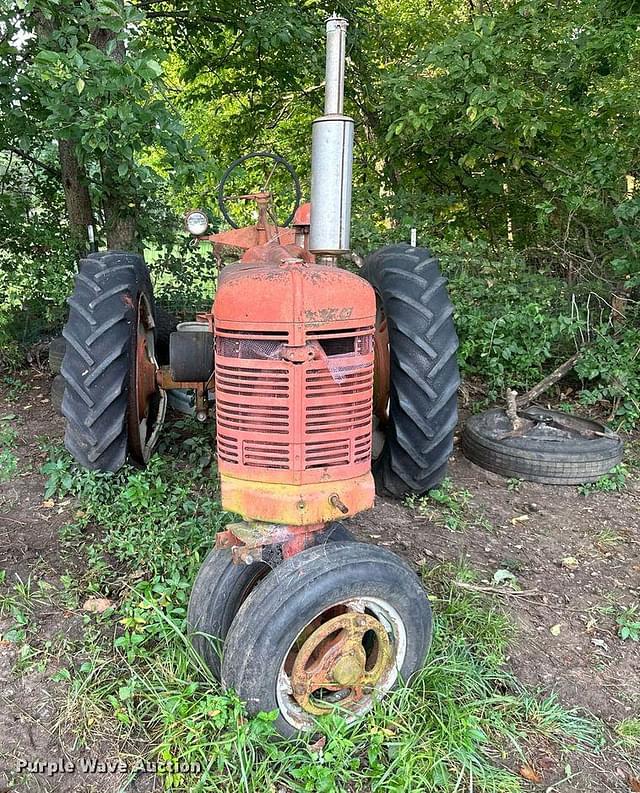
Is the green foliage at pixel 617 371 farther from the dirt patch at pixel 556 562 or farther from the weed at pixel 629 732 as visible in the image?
the weed at pixel 629 732

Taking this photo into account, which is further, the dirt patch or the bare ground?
the dirt patch

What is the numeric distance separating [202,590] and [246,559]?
30 centimetres

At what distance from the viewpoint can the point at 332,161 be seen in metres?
2.05

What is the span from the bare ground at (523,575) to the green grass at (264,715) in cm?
8

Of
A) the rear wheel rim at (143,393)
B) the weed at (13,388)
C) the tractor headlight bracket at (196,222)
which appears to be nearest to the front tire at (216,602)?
the rear wheel rim at (143,393)

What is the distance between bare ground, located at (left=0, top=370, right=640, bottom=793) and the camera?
207 centimetres

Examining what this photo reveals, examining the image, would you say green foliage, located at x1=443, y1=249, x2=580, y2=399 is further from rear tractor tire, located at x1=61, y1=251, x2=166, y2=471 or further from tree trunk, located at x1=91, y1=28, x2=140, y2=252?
rear tractor tire, located at x1=61, y1=251, x2=166, y2=471

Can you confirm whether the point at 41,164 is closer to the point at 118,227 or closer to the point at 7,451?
the point at 118,227

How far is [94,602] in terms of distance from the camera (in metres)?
2.62

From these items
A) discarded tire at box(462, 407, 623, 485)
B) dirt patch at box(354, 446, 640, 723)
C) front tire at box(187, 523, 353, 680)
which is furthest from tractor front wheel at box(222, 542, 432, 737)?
discarded tire at box(462, 407, 623, 485)

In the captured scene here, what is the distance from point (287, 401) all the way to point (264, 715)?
0.94 m

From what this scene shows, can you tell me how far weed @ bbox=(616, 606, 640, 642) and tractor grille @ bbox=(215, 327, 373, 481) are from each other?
1.41 m

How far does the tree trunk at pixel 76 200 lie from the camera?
17.6ft

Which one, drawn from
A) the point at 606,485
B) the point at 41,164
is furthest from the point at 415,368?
the point at 41,164
